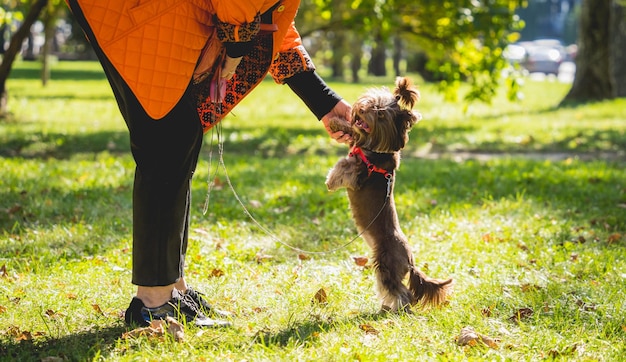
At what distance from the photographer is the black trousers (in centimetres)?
343

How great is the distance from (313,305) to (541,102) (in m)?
18.9

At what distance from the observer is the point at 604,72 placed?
756 inches

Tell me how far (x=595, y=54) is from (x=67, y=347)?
18182 mm

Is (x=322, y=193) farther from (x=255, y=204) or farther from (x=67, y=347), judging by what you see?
(x=67, y=347)

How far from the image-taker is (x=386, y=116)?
370cm

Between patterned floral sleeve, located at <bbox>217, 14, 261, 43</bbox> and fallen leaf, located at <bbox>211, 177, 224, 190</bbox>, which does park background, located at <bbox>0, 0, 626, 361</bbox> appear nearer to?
fallen leaf, located at <bbox>211, 177, 224, 190</bbox>

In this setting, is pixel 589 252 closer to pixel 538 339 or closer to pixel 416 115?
pixel 538 339

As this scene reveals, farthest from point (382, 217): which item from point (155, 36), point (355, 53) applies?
point (355, 53)

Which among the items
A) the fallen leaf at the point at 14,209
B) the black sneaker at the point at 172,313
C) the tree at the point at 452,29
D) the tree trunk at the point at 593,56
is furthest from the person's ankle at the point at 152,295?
the tree trunk at the point at 593,56

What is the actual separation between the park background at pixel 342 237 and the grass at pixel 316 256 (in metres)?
0.02

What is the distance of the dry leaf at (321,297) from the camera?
4.18m

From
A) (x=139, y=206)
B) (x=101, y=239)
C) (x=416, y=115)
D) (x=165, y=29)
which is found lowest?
(x=101, y=239)

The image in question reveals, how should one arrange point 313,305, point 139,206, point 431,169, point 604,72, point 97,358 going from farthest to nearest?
1. point 604,72
2. point 431,169
3. point 313,305
4. point 139,206
5. point 97,358

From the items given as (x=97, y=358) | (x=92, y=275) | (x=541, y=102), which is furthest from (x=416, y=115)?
(x=541, y=102)
